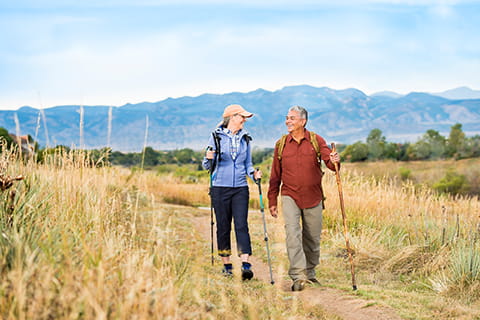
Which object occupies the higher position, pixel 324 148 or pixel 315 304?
pixel 324 148

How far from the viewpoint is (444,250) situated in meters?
9.10

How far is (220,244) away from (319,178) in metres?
1.87

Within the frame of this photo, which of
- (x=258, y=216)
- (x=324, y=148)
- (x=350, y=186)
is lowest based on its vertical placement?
(x=258, y=216)

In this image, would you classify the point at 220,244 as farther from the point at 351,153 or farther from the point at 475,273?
the point at 351,153

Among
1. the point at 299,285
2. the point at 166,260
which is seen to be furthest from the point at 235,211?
the point at 166,260

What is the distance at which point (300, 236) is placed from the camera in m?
7.45

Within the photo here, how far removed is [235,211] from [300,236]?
3.66ft

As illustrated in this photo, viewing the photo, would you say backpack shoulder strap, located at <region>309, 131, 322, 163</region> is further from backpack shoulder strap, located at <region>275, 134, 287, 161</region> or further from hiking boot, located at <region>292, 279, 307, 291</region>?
hiking boot, located at <region>292, 279, 307, 291</region>

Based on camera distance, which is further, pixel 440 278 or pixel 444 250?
pixel 444 250

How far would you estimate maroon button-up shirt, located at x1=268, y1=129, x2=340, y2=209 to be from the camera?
24.2 ft

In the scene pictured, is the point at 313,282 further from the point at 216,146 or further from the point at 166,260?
the point at 166,260

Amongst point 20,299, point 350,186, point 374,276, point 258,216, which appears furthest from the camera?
point 258,216

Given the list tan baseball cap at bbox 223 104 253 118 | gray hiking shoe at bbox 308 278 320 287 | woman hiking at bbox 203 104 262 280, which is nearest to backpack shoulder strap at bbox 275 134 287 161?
woman hiking at bbox 203 104 262 280

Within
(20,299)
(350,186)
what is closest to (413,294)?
(20,299)
